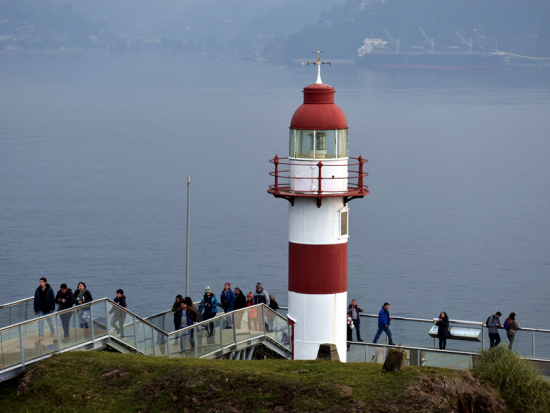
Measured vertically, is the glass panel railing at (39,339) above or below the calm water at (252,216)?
below

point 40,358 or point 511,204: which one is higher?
point 511,204

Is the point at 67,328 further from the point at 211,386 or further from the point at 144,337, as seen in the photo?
the point at 211,386

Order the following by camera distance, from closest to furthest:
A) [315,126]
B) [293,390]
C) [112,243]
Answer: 1. [293,390]
2. [315,126]
3. [112,243]

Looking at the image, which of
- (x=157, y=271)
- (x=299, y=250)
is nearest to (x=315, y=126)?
(x=299, y=250)

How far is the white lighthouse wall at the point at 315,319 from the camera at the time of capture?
72.2 ft

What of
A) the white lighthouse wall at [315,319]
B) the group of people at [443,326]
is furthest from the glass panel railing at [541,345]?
the white lighthouse wall at [315,319]

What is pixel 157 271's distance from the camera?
194 ft

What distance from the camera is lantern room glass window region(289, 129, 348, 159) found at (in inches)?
845

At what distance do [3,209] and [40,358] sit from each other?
65943 mm

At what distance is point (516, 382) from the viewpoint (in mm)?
17203

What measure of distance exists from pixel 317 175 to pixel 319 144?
755 mm

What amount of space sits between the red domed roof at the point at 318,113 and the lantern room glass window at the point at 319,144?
0.16m

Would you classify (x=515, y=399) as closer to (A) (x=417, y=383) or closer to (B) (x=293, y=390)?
(A) (x=417, y=383)

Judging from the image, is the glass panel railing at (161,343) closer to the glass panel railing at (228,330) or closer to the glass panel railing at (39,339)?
the glass panel railing at (228,330)
